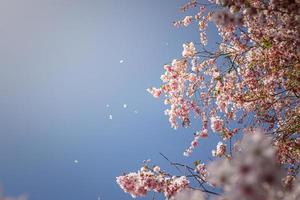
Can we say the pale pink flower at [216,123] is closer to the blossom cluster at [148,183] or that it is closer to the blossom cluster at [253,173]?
the blossom cluster at [148,183]

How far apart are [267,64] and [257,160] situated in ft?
30.6

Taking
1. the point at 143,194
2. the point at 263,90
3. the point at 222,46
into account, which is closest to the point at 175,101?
the point at 222,46

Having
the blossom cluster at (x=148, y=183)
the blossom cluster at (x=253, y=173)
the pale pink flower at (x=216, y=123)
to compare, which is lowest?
the blossom cluster at (x=253, y=173)

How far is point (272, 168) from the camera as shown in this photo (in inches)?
107

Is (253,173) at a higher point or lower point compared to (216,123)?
lower

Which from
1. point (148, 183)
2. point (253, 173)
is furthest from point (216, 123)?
point (253, 173)

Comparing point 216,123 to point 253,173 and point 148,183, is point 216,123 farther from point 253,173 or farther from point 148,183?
point 253,173

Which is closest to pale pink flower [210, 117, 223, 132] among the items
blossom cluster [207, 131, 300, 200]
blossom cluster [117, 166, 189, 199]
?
blossom cluster [117, 166, 189, 199]

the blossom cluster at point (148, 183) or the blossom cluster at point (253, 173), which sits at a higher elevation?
the blossom cluster at point (148, 183)

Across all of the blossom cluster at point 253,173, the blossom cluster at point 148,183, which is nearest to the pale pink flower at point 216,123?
the blossom cluster at point 148,183

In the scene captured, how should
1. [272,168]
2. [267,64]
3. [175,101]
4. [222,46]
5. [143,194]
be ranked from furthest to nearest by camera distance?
[175,101] < [222,46] < [267,64] < [143,194] < [272,168]

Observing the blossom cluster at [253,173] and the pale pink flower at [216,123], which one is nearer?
the blossom cluster at [253,173]

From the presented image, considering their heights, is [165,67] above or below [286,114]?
above

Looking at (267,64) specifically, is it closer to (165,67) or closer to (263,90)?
(263,90)
